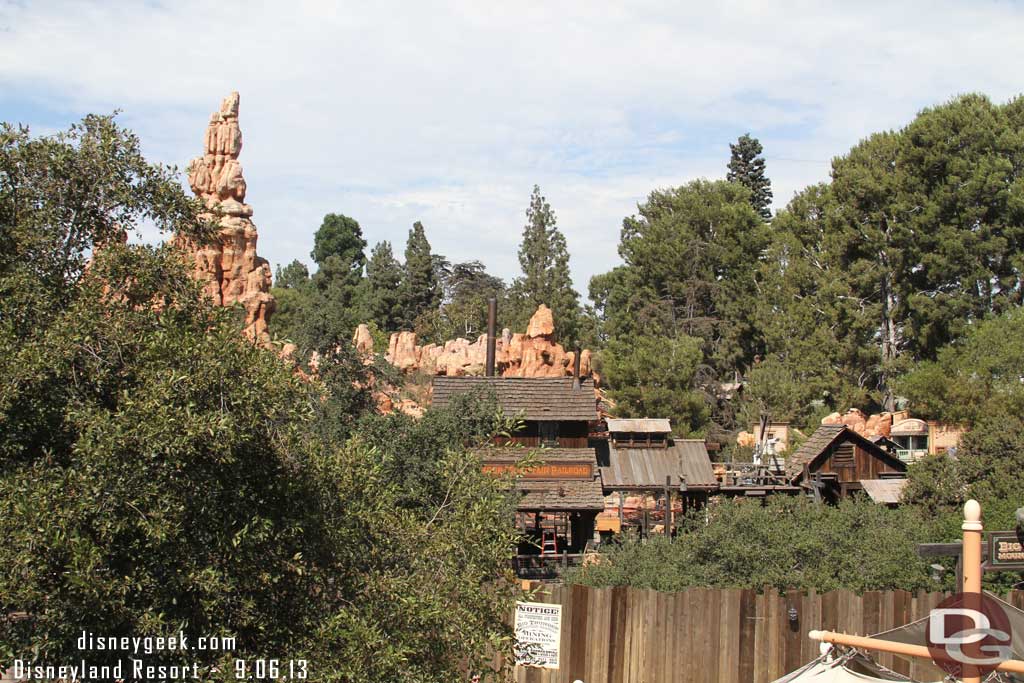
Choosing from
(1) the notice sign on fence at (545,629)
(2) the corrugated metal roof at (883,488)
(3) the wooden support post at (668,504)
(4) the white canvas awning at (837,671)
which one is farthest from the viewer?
→ (2) the corrugated metal roof at (883,488)

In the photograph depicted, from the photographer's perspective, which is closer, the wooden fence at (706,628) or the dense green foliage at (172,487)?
the dense green foliage at (172,487)

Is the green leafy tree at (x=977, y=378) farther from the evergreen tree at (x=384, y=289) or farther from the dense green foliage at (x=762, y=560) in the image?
the evergreen tree at (x=384, y=289)

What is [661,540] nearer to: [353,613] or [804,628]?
[804,628]

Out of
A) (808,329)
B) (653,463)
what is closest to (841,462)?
(653,463)

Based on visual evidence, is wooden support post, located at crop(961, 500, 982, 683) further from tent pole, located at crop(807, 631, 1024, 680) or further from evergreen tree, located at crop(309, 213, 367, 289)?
evergreen tree, located at crop(309, 213, 367, 289)

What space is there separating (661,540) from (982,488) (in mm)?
9848

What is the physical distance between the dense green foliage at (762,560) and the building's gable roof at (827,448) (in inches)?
771

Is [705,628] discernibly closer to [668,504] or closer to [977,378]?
[668,504]

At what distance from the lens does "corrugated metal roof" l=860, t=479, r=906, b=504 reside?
3237 centimetres

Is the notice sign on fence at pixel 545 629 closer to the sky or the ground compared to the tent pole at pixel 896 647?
closer to the ground

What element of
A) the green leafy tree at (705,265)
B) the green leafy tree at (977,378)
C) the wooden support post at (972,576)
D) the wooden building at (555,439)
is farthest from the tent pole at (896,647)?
the green leafy tree at (705,265)

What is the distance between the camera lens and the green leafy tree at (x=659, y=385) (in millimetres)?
53469

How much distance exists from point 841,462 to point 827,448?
0.83 m

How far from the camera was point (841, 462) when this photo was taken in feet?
123
